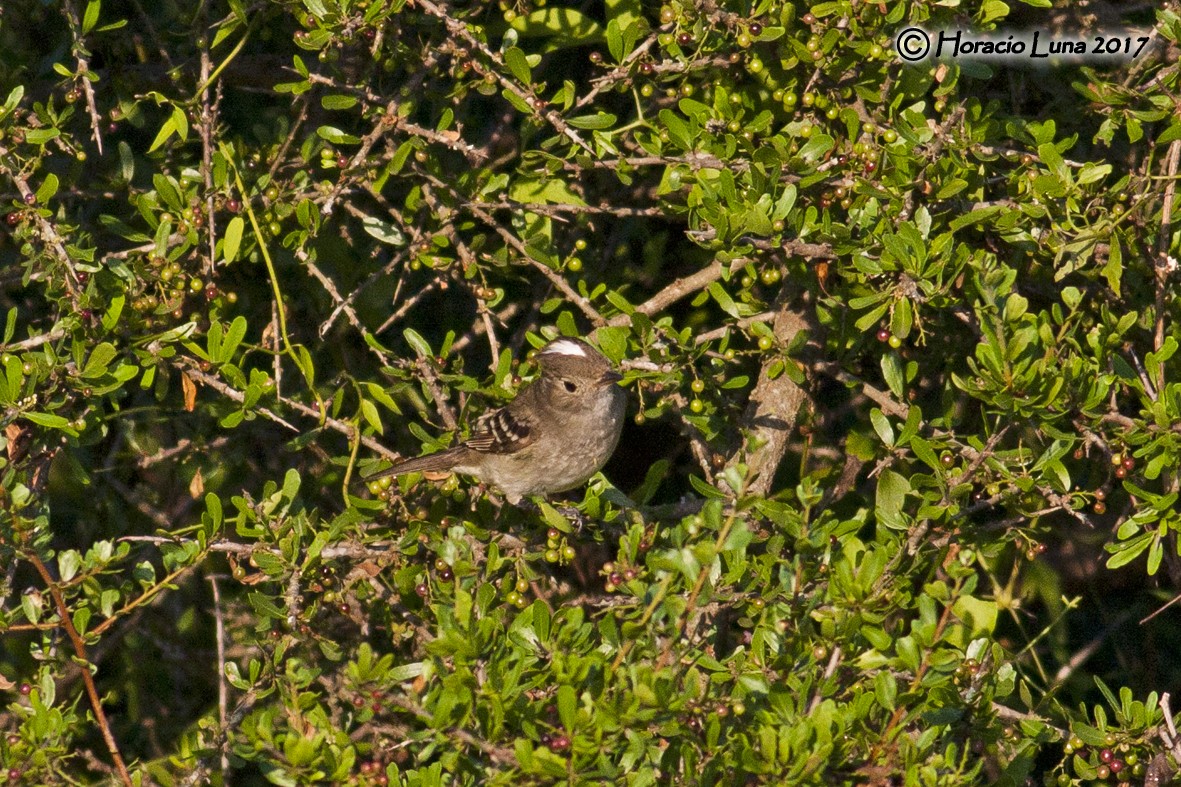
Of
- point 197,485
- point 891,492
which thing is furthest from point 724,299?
point 197,485

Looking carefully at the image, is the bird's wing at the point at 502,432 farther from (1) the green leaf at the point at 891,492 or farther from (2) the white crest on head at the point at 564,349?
(1) the green leaf at the point at 891,492

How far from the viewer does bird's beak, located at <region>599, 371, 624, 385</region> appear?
4.76 m

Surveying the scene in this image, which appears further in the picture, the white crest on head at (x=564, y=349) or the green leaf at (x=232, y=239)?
the white crest on head at (x=564, y=349)

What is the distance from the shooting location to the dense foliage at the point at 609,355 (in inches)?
142

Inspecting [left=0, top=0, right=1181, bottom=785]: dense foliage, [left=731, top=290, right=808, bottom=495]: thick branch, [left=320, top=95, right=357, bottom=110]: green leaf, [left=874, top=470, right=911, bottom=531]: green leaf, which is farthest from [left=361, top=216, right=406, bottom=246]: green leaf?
[left=874, top=470, right=911, bottom=531]: green leaf

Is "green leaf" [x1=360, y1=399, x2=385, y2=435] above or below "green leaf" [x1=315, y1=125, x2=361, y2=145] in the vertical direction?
below

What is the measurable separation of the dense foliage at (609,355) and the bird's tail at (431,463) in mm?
71

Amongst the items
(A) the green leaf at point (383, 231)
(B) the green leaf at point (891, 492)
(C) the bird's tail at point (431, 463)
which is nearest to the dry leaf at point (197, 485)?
(C) the bird's tail at point (431, 463)

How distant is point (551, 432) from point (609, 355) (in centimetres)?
123

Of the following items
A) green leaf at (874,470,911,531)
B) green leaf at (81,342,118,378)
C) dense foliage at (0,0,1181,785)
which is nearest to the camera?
dense foliage at (0,0,1181,785)

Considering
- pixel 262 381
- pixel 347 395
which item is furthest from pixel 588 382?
pixel 262 381

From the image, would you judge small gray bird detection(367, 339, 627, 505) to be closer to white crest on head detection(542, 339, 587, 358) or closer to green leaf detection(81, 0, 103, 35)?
white crest on head detection(542, 339, 587, 358)

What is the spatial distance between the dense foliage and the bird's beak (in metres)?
0.20

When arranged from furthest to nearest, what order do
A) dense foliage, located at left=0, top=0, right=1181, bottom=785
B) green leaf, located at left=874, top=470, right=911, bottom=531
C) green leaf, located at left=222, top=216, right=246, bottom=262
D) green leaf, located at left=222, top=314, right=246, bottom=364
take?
green leaf, located at left=222, top=216, right=246, bottom=262
green leaf, located at left=222, top=314, right=246, bottom=364
green leaf, located at left=874, top=470, right=911, bottom=531
dense foliage, located at left=0, top=0, right=1181, bottom=785
